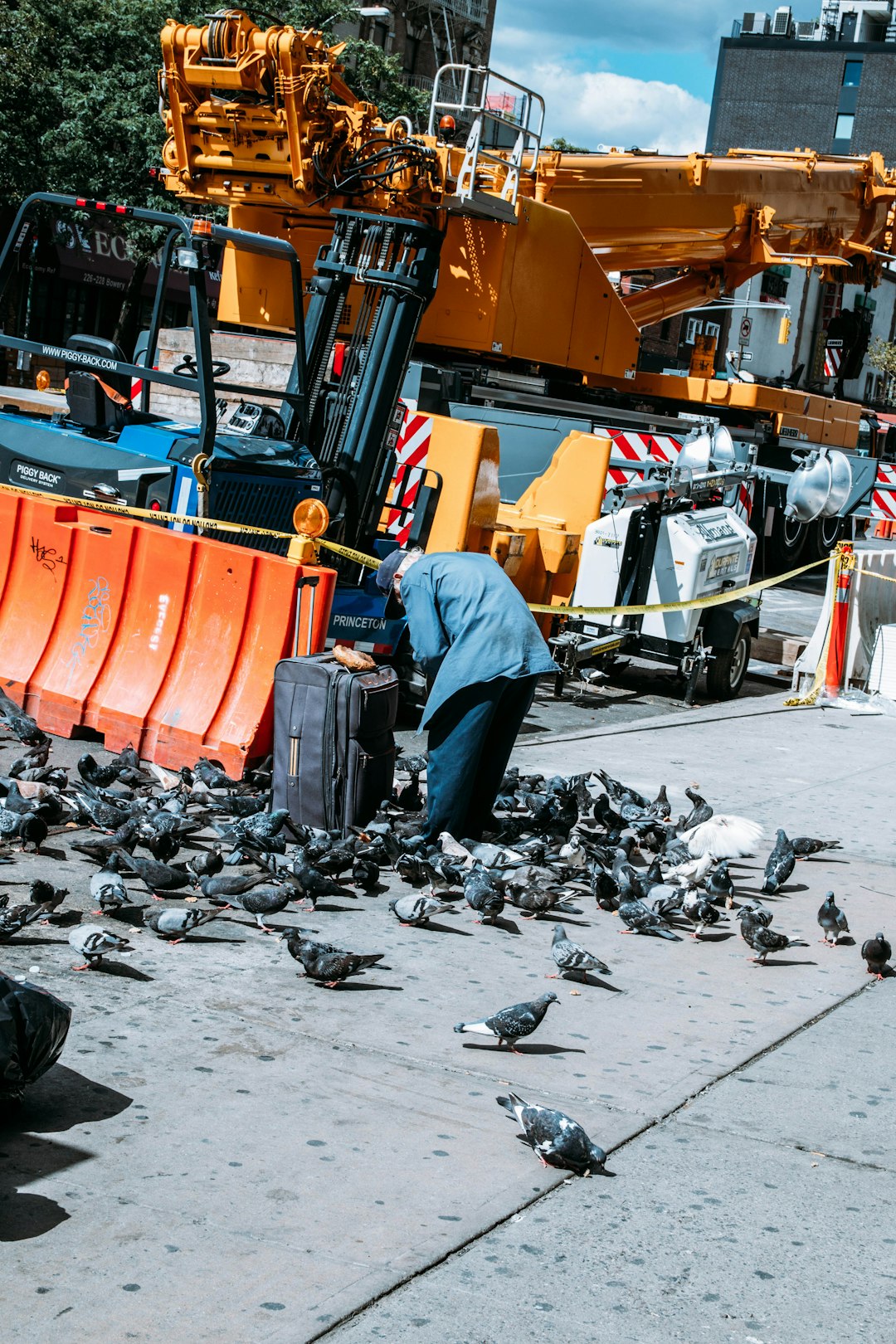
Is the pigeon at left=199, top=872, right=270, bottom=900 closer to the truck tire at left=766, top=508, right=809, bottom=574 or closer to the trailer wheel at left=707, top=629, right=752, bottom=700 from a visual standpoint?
the trailer wheel at left=707, top=629, right=752, bottom=700

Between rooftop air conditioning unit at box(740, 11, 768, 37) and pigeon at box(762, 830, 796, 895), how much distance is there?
260ft

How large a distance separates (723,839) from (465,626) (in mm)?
1768

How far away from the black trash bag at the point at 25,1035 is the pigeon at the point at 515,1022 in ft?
4.76

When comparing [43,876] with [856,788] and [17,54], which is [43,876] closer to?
[856,788]

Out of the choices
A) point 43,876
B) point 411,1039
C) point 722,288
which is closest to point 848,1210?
point 411,1039

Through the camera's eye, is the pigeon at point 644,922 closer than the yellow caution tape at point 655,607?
Yes

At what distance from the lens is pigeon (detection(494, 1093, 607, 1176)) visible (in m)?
4.14

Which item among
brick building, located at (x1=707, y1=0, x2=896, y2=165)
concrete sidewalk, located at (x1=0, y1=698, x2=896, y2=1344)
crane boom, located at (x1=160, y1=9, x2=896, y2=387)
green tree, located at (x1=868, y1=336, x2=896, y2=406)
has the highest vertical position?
brick building, located at (x1=707, y1=0, x2=896, y2=165)

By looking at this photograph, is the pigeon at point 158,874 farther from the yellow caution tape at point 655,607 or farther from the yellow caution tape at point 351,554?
the yellow caution tape at point 655,607

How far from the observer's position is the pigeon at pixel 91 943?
521 centimetres

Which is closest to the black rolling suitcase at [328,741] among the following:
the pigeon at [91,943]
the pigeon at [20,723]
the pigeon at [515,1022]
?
the pigeon at [20,723]

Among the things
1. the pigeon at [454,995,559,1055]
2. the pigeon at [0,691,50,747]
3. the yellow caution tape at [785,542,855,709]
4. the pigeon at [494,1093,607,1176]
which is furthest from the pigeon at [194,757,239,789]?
the yellow caution tape at [785,542,855,709]

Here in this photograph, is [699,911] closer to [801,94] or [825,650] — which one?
[825,650]

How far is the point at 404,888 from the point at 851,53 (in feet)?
261
